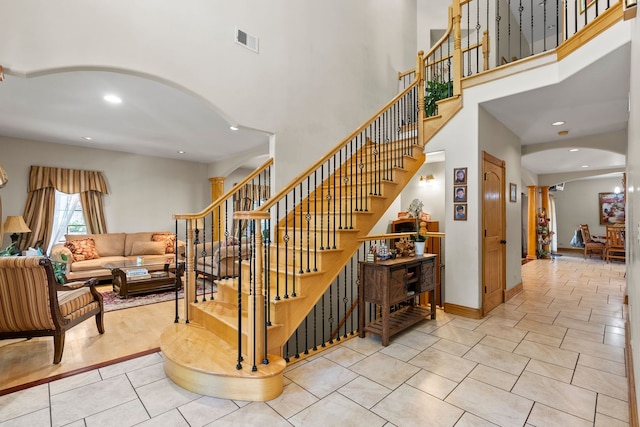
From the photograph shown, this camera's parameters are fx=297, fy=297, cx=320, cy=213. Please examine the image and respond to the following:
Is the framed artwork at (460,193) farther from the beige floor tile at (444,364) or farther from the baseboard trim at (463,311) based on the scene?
the beige floor tile at (444,364)

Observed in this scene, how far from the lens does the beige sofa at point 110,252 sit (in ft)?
17.9

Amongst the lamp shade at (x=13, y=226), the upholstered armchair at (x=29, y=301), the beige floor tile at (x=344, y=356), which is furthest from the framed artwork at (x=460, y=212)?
the lamp shade at (x=13, y=226)

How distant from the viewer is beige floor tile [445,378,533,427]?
1.89 m

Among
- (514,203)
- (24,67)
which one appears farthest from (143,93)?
(514,203)

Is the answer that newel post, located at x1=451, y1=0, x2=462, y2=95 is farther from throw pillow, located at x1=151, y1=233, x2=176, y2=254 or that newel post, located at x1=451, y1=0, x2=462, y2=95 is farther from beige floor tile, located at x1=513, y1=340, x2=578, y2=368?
throw pillow, located at x1=151, y1=233, x2=176, y2=254

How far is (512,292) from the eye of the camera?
15.4 feet

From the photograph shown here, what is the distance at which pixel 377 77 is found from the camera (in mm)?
5586

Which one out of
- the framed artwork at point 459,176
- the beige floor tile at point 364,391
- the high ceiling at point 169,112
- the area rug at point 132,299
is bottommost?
the area rug at point 132,299

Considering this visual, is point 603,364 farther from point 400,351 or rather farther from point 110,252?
point 110,252

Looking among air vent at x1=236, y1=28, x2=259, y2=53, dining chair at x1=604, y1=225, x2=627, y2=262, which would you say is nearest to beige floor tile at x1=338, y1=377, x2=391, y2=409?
air vent at x1=236, y1=28, x2=259, y2=53

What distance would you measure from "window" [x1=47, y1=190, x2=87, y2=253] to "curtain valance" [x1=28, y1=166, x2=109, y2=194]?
267 millimetres

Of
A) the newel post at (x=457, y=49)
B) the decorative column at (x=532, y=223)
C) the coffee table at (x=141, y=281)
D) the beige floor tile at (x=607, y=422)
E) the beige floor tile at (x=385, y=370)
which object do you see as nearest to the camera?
the beige floor tile at (x=607, y=422)

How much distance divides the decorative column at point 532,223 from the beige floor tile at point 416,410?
8.64m

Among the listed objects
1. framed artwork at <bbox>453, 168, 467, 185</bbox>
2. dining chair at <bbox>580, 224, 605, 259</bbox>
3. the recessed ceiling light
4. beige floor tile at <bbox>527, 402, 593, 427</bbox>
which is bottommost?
beige floor tile at <bbox>527, 402, 593, 427</bbox>
